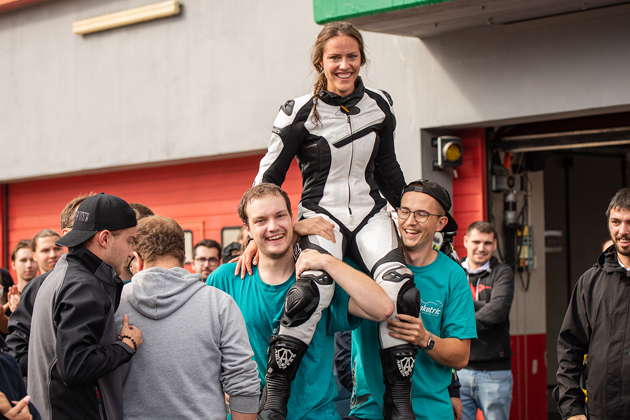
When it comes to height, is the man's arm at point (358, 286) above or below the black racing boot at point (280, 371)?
above

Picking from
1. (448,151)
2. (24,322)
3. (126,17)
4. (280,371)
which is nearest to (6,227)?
(126,17)

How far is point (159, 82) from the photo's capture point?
9.19m

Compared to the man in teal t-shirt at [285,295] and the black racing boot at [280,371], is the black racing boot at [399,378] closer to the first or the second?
the man in teal t-shirt at [285,295]

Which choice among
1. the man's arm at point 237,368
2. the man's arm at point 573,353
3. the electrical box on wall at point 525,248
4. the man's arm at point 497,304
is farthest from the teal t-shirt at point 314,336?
the electrical box on wall at point 525,248

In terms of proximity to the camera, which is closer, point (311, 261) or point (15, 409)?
point (15, 409)

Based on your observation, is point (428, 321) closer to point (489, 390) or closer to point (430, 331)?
point (430, 331)

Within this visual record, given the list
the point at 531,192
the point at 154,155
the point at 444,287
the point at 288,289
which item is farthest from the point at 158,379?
the point at 154,155

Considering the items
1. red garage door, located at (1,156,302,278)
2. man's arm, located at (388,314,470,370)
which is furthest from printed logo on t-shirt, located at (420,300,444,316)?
red garage door, located at (1,156,302,278)

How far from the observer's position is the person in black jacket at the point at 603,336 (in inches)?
142

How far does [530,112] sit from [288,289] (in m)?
4.15

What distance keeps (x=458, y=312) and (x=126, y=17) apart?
7.64 meters

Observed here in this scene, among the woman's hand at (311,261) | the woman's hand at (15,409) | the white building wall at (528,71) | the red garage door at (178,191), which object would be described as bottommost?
the woman's hand at (15,409)

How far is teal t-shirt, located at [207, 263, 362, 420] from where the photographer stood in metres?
3.12

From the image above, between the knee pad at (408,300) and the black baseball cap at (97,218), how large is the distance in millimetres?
1289
